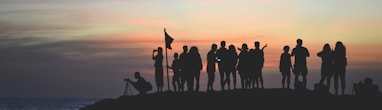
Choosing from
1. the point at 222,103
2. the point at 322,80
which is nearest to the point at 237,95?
the point at 222,103

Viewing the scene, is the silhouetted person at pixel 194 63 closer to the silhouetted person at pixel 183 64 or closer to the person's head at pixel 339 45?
the silhouetted person at pixel 183 64

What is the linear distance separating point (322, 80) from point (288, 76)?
5.53ft

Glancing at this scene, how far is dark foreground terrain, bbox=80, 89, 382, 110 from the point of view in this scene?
35812 mm

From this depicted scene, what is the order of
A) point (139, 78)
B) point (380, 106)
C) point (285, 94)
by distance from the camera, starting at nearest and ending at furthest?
point (380, 106) → point (285, 94) → point (139, 78)

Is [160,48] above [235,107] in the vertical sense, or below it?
above

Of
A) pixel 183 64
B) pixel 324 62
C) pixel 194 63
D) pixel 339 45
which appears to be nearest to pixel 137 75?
pixel 183 64

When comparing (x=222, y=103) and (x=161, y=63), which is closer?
(x=222, y=103)

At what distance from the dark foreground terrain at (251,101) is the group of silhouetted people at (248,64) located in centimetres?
53

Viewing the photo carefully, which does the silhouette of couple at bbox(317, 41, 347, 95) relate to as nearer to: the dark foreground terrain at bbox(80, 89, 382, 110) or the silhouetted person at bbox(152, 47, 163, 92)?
the dark foreground terrain at bbox(80, 89, 382, 110)

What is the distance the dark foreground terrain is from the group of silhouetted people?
1.74 ft

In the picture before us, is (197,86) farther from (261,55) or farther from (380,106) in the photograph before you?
(380,106)

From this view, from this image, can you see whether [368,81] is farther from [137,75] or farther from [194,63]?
[137,75]

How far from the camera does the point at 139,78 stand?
1596 inches

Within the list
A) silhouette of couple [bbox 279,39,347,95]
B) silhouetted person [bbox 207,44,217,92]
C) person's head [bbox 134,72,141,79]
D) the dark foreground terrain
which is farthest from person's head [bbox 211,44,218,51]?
person's head [bbox 134,72,141,79]
